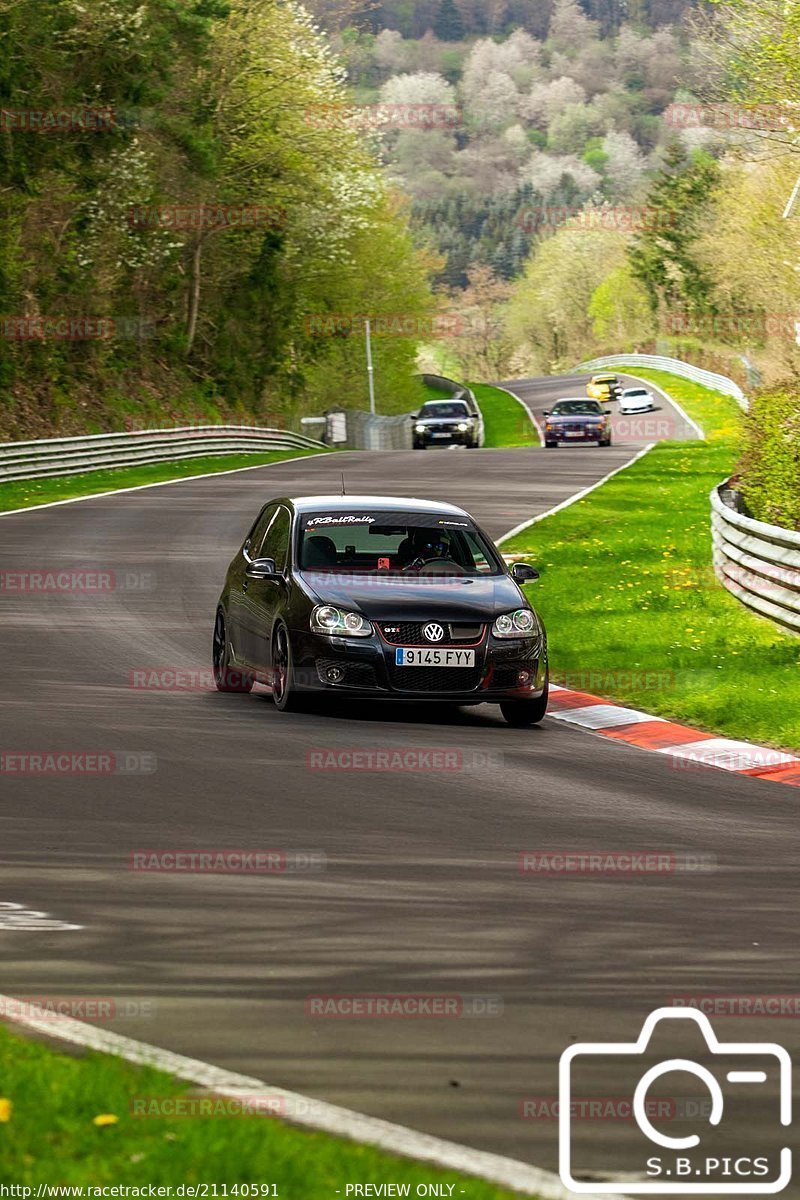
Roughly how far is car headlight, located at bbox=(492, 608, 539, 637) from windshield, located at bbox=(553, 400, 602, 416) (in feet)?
153

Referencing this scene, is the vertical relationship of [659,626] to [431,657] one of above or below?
below

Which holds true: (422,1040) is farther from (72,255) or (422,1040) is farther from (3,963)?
(72,255)

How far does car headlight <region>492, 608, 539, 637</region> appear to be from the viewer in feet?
43.0

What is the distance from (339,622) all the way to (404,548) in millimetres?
1548

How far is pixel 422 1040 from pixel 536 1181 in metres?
1.27

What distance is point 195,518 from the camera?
3206 cm

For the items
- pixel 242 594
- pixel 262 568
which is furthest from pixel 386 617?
pixel 242 594

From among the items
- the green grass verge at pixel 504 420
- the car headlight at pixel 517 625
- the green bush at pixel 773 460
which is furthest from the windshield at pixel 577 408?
the car headlight at pixel 517 625

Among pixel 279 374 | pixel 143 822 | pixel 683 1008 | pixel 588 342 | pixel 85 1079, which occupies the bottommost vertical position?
pixel 588 342

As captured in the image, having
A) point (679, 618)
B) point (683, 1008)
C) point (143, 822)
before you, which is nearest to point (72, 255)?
point (679, 618)

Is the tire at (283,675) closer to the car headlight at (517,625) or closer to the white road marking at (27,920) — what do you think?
the car headlight at (517,625)

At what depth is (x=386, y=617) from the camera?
12906 millimetres

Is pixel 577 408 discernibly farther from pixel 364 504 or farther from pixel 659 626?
pixel 364 504

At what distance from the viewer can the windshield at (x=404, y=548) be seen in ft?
45.7
